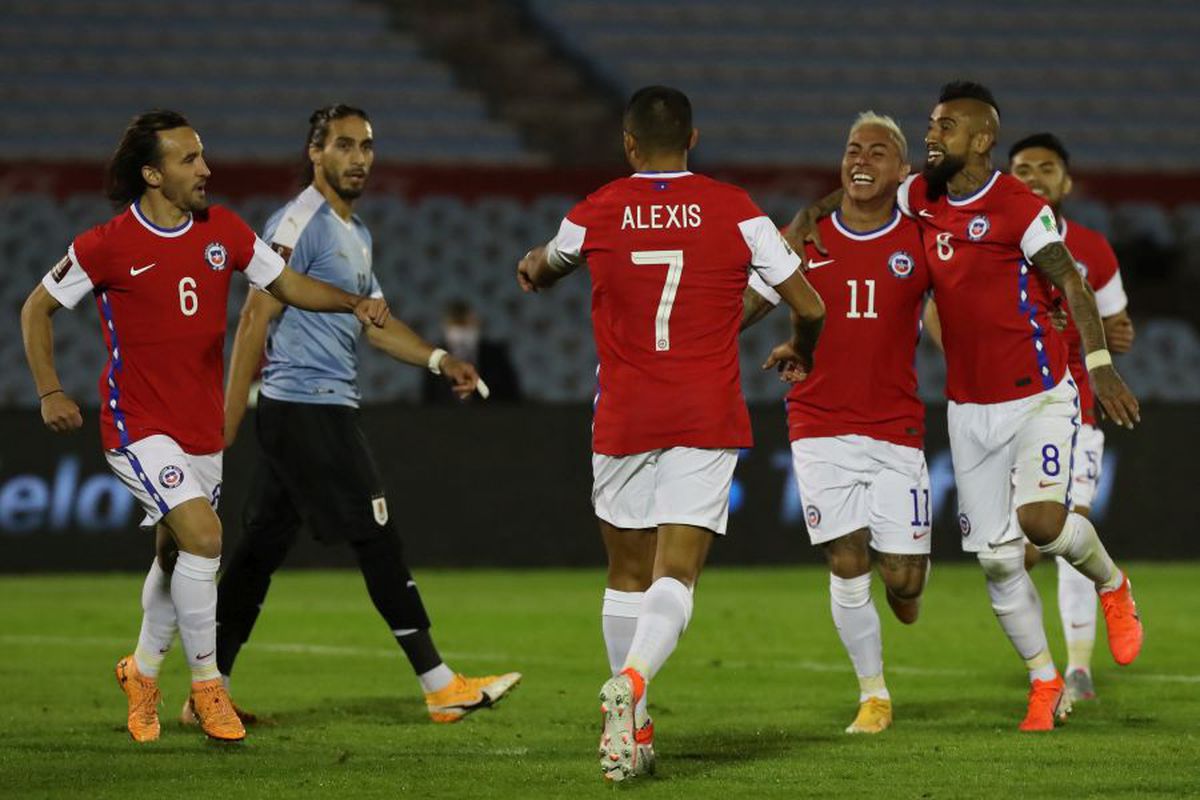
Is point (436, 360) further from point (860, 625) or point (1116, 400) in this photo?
point (1116, 400)

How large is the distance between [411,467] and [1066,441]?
811cm

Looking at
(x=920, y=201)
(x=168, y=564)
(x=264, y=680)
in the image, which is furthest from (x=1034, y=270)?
(x=264, y=680)

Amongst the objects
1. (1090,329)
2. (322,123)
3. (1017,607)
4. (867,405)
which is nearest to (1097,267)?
(867,405)

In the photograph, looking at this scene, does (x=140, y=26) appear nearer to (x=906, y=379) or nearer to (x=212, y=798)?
(x=906, y=379)

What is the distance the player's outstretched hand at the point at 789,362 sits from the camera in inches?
274

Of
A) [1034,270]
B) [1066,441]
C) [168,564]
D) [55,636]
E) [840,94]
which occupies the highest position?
[840,94]

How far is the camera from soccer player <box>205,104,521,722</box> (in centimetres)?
794

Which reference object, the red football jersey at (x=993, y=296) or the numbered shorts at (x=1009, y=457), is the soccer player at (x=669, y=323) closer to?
the red football jersey at (x=993, y=296)

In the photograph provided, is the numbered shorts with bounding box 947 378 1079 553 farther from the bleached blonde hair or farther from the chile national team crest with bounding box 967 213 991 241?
the bleached blonde hair

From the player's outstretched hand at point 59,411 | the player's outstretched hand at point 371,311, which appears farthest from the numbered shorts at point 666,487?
the player's outstretched hand at point 59,411

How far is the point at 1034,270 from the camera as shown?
7660 millimetres

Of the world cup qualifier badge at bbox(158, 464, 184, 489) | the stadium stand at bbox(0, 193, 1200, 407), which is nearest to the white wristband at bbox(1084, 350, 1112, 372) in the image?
the world cup qualifier badge at bbox(158, 464, 184, 489)

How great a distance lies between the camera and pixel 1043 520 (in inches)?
296

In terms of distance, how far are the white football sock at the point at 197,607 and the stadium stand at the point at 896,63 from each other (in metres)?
15.2
